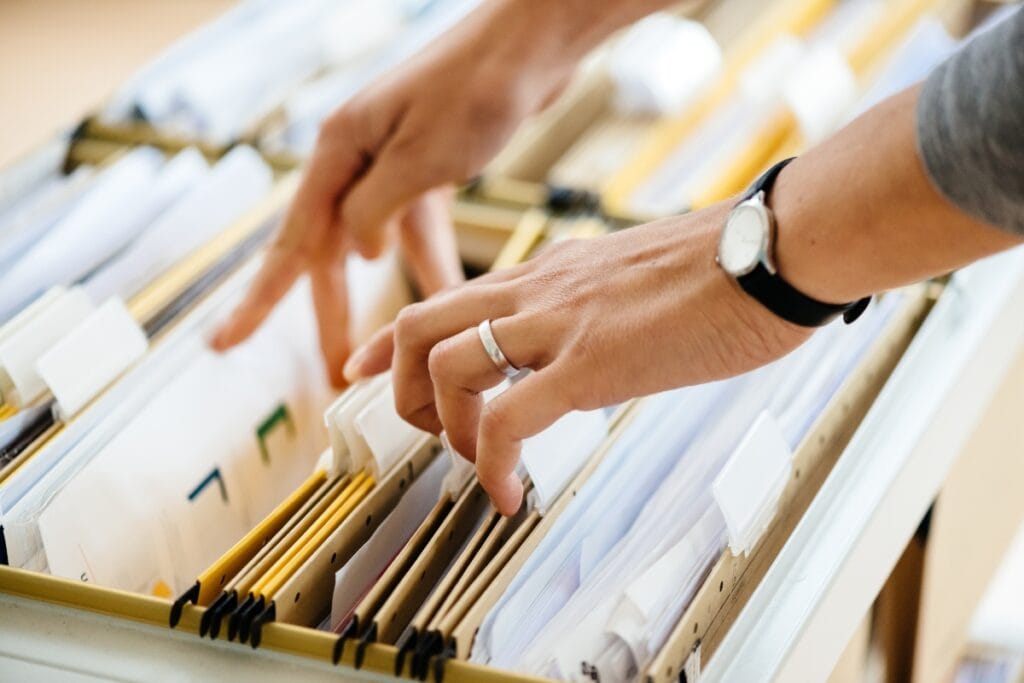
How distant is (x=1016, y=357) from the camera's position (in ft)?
4.09

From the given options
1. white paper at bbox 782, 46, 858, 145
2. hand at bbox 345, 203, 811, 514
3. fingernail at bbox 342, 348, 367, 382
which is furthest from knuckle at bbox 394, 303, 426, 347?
white paper at bbox 782, 46, 858, 145

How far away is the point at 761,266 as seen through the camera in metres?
0.75

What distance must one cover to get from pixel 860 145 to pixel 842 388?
12.8 inches

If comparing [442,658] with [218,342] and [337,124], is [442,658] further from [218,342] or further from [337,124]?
[337,124]

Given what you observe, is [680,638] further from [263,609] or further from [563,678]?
[263,609]

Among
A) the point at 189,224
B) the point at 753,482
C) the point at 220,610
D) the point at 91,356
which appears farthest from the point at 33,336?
the point at 753,482

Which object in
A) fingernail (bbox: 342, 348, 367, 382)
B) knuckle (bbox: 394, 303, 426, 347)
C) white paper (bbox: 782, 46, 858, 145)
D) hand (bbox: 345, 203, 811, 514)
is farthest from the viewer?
white paper (bbox: 782, 46, 858, 145)

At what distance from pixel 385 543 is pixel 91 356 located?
0.36 m

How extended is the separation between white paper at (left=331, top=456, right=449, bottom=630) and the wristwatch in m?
0.33

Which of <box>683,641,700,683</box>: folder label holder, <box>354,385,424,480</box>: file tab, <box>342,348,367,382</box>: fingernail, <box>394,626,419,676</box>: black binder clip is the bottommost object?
<box>394,626,419,676</box>: black binder clip

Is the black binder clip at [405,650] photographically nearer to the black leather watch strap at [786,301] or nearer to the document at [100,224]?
the black leather watch strap at [786,301]

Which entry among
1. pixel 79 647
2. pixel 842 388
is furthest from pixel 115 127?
pixel 842 388

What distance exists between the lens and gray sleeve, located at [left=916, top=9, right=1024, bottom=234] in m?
0.66

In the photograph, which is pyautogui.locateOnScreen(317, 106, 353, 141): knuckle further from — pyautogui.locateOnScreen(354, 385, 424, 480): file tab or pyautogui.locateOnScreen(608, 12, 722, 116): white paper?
pyautogui.locateOnScreen(608, 12, 722, 116): white paper
